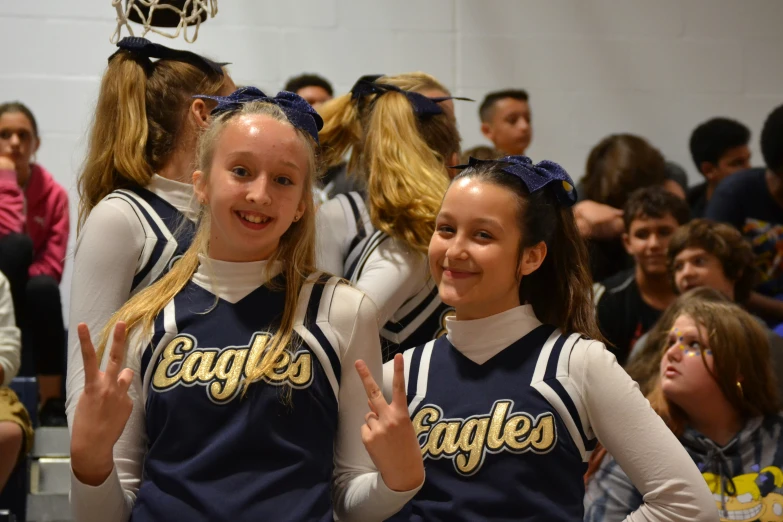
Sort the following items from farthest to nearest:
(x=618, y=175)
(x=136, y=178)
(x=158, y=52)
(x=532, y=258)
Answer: (x=618, y=175) → (x=158, y=52) → (x=136, y=178) → (x=532, y=258)

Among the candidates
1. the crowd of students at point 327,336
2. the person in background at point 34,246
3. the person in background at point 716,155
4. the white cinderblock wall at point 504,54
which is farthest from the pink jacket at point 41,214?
the person in background at point 716,155

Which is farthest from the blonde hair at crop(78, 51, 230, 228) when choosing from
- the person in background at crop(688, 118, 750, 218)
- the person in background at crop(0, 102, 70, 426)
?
the person in background at crop(688, 118, 750, 218)

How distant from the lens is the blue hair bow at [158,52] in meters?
2.11

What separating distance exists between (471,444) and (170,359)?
0.50 meters

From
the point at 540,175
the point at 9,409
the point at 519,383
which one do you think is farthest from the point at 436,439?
the point at 9,409

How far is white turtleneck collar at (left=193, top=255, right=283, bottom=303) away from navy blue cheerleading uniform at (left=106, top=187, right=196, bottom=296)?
0.54ft

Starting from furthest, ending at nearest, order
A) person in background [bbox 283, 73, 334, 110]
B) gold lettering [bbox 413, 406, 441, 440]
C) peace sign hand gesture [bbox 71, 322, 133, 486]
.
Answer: person in background [bbox 283, 73, 334, 110], gold lettering [bbox 413, 406, 441, 440], peace sign hand gesture [bbox 71, 322, 133, 486]

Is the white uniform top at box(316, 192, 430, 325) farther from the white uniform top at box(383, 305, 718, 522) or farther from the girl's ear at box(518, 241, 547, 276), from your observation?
the white uniform top at box(383, 305, 718, 522)

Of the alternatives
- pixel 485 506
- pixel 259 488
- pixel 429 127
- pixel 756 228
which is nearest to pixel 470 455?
pixel 485 506

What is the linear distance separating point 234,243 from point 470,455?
1.71 ft

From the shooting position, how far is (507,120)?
468 cm

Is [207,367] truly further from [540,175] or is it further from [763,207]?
[763,207]

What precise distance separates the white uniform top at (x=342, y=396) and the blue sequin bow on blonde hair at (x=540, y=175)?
355 millimetres

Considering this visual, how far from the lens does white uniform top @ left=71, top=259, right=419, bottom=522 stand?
1.64 m
